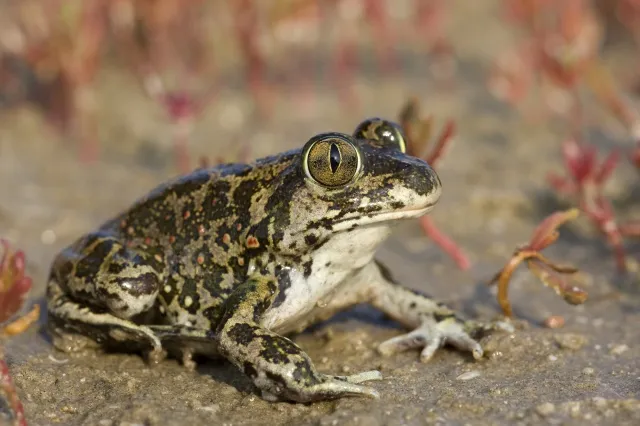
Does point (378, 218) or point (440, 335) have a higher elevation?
point (378, 218)

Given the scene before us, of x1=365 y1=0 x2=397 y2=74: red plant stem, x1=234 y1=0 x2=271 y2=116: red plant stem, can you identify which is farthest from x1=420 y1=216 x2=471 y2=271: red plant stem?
x1=365 y1=0 x2=397 y2=74: red plant stem

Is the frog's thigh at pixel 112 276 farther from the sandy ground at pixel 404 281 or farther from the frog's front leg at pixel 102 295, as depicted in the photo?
the sandy ground at pixel 404 281

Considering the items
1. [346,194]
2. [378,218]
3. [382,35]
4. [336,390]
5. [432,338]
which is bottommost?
[432,338]

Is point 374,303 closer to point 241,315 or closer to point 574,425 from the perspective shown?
point 241,315

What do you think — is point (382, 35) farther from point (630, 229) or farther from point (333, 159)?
point (333, 159)

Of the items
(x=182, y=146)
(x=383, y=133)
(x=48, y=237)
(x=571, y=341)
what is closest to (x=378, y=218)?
(x=383, y=133)

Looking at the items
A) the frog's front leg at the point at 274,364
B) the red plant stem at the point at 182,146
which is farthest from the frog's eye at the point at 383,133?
the red plant stem at the point at 182,146
